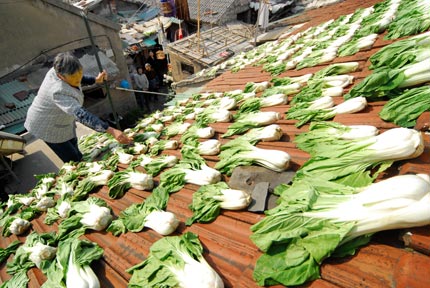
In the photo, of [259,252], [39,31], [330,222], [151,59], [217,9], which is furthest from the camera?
[151,59]

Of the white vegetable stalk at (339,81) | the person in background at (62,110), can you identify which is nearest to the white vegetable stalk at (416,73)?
the white vegetable stalk at (339,81)

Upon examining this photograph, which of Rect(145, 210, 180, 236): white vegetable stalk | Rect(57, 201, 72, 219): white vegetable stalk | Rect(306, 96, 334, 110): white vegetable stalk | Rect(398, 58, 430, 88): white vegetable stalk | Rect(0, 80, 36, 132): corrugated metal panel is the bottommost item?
Rect(0, 80, 36, 132): corrugated metal panel

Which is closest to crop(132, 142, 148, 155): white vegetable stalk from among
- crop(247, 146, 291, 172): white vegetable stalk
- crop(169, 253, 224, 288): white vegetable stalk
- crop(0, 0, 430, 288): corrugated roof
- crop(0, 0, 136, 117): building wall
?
crop(0, 0, 430, 288): corrugated roof

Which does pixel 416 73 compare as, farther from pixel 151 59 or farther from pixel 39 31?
pixel 151 59

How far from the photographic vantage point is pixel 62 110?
16.9 ft

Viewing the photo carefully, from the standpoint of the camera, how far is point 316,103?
318 centimetres

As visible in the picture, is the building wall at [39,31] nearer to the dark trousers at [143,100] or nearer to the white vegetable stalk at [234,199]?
the dark trousers at [143,100]

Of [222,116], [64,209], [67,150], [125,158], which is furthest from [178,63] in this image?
[64,209]

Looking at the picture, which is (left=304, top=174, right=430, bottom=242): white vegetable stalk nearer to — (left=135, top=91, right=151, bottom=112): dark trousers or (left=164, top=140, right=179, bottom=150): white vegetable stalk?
(left=164, top=140, right=179, bottom=150): white vegetable stalk

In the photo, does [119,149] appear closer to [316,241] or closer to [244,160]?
[244,160]

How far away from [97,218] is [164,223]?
48.3 inches

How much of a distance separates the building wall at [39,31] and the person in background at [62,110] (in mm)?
8696

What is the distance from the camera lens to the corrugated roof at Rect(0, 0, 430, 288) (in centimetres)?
133

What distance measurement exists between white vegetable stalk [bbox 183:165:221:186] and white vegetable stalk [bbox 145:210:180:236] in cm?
59
